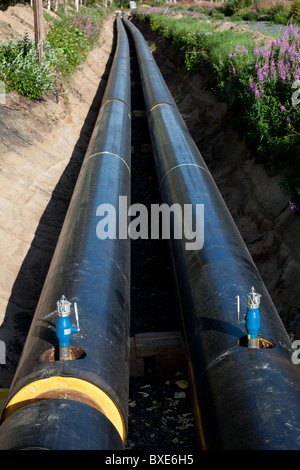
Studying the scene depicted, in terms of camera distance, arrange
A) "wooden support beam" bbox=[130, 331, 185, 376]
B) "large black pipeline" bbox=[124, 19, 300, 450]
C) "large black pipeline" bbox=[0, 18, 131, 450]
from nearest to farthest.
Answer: "large black pipeline" bbox=[0, 18, 131, 450] → "large black pipeline" bbox=[124, 19, 300, 450] → "wooden support beam" bbox=[130, 331, 185, 376]

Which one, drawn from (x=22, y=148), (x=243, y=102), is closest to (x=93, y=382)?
(x=22, y=148)

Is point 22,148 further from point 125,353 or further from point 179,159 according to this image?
point 125,353

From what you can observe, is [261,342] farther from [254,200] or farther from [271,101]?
[271,101]

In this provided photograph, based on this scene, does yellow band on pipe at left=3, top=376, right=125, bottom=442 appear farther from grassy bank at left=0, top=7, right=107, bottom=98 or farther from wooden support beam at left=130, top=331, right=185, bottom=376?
grassy bank at left=0, top=7, right=107, bottom=98

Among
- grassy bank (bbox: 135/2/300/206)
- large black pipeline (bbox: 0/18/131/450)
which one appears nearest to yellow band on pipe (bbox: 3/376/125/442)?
large black pipeline (bbox: 0/18/131/450)

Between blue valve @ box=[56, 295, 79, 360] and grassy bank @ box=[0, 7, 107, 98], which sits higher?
grassy bank @ box=[0, 7, 107, 98]

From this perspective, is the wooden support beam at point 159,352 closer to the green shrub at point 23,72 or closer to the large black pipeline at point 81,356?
the large black pipeline at point 81,356

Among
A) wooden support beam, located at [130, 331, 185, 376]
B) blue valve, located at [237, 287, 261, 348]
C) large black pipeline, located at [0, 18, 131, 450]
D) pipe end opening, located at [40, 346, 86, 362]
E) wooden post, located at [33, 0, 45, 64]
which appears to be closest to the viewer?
large black pipeline, located at [0, 18, 131, 450]

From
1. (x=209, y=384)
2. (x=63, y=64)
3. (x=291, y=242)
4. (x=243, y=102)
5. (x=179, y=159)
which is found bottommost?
(x=209, y=384)
